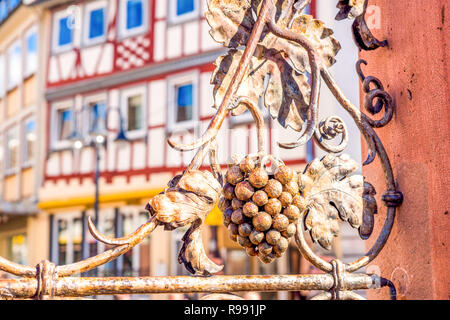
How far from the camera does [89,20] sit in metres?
10.1

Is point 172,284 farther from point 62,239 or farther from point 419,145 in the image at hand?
point 62,239

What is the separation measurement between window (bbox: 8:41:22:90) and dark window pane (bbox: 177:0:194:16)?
12.6 ft

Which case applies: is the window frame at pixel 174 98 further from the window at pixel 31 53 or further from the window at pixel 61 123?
the window at pixel 31 53

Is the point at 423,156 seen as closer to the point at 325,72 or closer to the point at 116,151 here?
the point at 325,72

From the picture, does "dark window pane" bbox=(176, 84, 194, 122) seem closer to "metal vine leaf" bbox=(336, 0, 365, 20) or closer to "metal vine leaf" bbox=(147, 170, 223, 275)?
"metal vine leaf" bbox=(336, 0, 365, 20)

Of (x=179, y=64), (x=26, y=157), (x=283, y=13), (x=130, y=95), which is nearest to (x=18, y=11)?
(x=26, y=157)

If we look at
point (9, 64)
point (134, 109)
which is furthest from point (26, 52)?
point (134, 109)

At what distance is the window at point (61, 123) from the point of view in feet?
33.2

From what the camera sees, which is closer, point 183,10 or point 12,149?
point 183,10

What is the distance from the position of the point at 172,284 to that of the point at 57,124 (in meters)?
10.1

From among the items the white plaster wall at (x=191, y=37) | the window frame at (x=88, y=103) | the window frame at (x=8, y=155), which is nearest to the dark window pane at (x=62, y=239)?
the window frame at (x=88, y=103)

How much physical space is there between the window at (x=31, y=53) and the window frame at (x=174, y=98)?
9.81ft

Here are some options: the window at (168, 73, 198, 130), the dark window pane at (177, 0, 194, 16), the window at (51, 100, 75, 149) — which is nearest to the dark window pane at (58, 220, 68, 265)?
the window at (51, 100, 75, 149)

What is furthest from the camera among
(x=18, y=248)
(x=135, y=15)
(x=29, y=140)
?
(x=18, y=248)
